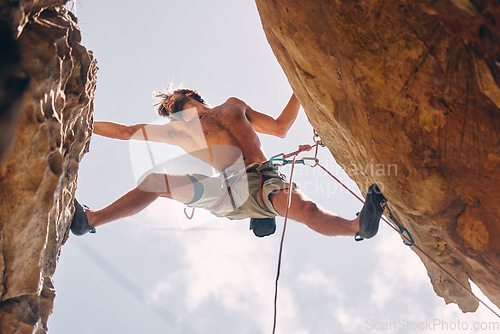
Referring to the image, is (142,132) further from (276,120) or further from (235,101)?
(276,120)

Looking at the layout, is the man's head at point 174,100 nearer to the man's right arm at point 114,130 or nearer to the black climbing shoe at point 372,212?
the man's right arm at point 114,130

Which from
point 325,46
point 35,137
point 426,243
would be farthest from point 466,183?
point 35,137

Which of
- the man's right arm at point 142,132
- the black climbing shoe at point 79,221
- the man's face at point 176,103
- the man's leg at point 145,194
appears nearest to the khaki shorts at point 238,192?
the man's leg at point 145,194

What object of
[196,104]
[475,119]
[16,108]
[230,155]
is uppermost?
[196,104]

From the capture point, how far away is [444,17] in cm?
155

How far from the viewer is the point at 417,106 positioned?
2.23 meters

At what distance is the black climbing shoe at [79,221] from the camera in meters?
2.67

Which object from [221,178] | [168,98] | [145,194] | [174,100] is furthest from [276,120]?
[145,194]

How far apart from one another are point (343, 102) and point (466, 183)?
1046 millimetres

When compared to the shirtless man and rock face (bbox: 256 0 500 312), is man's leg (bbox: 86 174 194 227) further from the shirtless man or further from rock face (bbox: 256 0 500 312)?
rock face (bbox: 256 0 500 312)

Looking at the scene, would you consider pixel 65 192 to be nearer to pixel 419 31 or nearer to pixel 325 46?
pixel 325 46

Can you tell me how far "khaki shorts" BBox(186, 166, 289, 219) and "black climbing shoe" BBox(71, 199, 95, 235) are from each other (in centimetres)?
110

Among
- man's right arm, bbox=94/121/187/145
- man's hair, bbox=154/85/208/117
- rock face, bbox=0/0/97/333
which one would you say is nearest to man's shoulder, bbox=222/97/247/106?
man's hair, bbox=154/85/208/117

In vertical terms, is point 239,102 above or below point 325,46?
above
